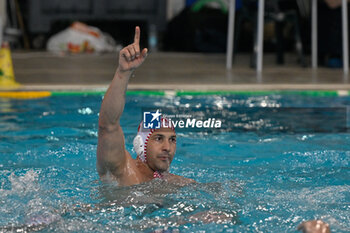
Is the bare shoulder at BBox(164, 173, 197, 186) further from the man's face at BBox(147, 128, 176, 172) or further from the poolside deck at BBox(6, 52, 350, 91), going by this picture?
the poolside deck at BBox(6, 52, 350, 91)

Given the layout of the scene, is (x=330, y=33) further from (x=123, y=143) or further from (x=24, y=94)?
(x=123, y=143)

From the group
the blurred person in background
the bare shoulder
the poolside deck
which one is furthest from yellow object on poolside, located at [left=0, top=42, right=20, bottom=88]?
the blurred person in background

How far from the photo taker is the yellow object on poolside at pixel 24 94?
6.38m

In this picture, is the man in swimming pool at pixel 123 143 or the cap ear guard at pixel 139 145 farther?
the cap ear guard at pixel 139 145

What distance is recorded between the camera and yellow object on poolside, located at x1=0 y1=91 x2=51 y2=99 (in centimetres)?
638

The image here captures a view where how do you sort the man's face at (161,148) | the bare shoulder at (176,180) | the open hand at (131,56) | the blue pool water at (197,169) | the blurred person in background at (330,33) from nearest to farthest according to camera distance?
the open hand at (131,56)
the blue pool water at (197,169)
the man's face at (161,148)
the bare shoulder at (176,180)
the blurred person in background at (330,33)

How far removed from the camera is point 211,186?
3.34 metres

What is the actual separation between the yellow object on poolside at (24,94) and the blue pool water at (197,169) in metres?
0.15

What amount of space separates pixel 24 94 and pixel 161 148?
376 cm

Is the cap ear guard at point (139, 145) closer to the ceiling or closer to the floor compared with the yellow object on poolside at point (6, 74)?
closer to the floor

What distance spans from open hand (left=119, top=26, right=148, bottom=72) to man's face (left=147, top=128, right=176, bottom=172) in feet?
1.77

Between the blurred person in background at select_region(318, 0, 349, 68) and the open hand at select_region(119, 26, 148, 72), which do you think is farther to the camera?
the blurred person in background at select_region(318, 0, 349, 68)

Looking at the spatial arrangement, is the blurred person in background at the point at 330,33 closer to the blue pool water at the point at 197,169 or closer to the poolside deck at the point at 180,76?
the poolside deck at the point at 180,76

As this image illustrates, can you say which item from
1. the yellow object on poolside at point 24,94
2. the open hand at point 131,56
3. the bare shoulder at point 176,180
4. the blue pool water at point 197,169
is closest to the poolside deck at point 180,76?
the yellow object on poolside at point 24,94
